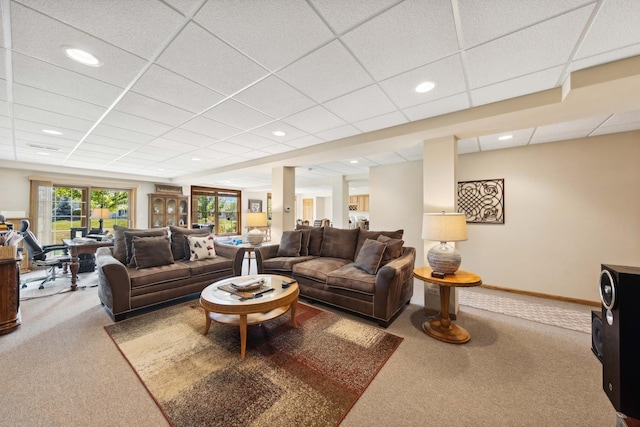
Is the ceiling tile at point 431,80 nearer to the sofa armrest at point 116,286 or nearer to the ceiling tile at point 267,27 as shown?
the ceiling tile at point 267,27

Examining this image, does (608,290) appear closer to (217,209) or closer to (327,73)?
(327,73)

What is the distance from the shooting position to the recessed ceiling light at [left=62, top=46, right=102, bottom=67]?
164 cm

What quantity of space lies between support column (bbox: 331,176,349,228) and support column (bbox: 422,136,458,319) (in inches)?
146

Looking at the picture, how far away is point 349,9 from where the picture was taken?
4.34 feet

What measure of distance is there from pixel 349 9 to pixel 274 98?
1.21 m

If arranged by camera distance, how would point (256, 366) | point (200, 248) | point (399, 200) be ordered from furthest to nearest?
point (399, 200), point (200, 248), point (256, 366)

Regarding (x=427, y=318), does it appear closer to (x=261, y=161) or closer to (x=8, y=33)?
(x=261, y=161)

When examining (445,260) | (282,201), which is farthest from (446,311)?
(282,201)

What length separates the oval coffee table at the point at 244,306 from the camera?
2068 millimetres

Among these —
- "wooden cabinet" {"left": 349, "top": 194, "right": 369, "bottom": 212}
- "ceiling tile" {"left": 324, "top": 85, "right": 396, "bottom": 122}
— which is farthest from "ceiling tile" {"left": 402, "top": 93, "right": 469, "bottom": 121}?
"wooden cabinet" {"left": 349, "top": 194, "right": 369, "bottom": 212}

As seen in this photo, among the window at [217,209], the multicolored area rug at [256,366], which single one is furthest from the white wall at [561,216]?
the window at [217,209]

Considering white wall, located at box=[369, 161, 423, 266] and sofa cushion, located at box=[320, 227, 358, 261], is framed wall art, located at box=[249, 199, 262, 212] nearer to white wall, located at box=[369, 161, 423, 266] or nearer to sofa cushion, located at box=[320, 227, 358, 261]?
white wall, located at box=[369, 161, 423, 266]

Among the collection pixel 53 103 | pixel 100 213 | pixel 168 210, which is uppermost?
pixel 53 103

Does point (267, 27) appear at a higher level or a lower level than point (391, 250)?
higher
